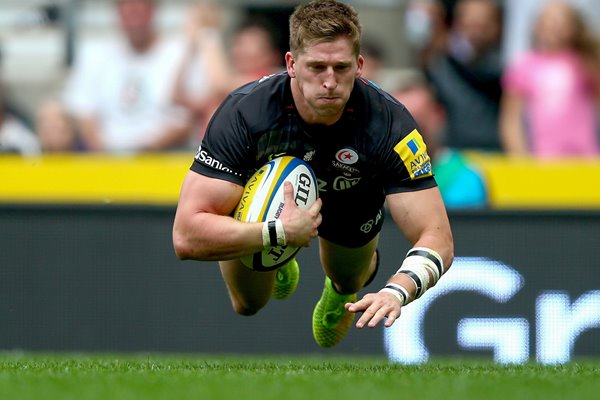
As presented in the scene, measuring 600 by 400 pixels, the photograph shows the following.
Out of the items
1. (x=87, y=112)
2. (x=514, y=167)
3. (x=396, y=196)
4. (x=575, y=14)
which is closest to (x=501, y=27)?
(x=575, y=14)

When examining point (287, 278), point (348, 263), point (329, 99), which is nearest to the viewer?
point (329, 99)

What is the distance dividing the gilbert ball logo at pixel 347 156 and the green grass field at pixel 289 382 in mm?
1167

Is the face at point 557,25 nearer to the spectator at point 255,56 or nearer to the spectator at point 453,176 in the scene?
the spectator at point 453,176

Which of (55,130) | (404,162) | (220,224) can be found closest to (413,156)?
(404,162)

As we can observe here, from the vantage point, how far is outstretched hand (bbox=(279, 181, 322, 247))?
6.56 m

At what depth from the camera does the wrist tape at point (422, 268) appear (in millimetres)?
6594

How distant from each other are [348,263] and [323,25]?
6.61 feet

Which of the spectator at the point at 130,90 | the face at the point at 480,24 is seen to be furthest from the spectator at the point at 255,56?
the face at the point at 480,24

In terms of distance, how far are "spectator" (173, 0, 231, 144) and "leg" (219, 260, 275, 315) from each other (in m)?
4.43

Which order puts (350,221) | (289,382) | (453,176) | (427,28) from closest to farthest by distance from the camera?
1. (289,382)
2. (350,221)
3. (453,176)
4. (427,28)

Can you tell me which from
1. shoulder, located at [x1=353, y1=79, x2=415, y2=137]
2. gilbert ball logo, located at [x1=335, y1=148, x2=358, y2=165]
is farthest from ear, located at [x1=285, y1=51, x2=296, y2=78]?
gilbert ball logo, located at [x1=335, y1=148, x2=358, y2=165]

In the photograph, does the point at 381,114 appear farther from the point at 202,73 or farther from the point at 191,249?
the point at 202,73

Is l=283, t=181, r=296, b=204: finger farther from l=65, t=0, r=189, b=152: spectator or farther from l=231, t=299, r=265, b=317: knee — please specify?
l=65, t=0, r=189, b=152: spectator

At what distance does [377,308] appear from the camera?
612cm
